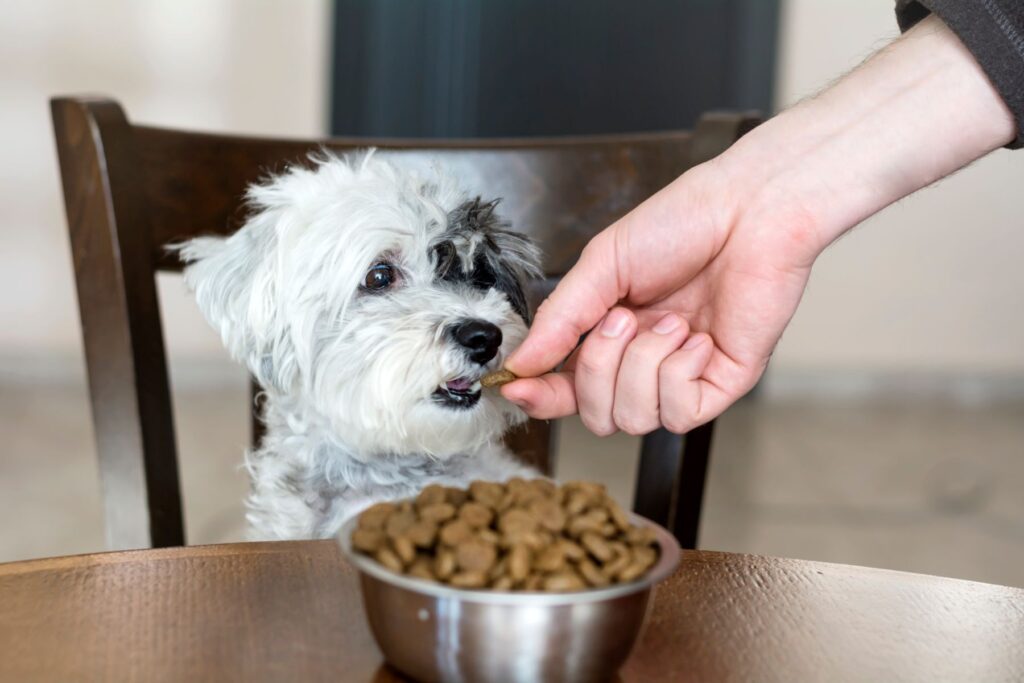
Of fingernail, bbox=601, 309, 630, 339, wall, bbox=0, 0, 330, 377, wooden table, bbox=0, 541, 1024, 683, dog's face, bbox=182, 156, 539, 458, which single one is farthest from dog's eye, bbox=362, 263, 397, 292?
wall, bbox=0, 0, 330, 377

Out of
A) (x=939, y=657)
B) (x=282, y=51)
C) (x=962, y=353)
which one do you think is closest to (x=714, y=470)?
(x=962, y=353)

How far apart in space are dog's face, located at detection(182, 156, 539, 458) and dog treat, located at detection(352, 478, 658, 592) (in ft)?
1.89

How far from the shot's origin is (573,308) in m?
0.96

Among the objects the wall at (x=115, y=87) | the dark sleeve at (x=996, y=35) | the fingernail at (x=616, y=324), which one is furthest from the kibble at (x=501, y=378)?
the wall at (x=115, y=87)

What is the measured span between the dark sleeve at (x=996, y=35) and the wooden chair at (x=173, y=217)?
0.47 m

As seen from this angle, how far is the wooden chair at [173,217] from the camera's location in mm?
1176

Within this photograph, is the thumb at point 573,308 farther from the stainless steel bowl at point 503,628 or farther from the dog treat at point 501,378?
the stainless steel bowl at point 503,628

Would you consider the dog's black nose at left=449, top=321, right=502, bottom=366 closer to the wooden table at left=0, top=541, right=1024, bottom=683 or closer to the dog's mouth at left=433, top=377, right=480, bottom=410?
the dog's mouth at left=433, top=377, right=480, bottom=410

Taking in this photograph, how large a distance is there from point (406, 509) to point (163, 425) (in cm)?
66

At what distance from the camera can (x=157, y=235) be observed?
4.20ft

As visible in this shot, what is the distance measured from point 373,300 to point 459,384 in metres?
0.16

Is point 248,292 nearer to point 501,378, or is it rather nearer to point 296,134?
point 501,378

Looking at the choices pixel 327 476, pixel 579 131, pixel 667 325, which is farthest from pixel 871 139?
pixel 579 131

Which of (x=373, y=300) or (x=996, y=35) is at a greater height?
(x=996, y=35)
